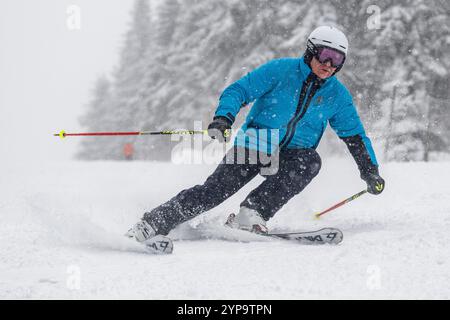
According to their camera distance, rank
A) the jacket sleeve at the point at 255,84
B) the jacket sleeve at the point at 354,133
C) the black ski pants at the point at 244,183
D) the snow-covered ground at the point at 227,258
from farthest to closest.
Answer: the jacket sleeve at the point at 354,133 < the jacket sleeve at the point at 255,84 < the black ski pants at the point at 244,183 < the snow-covered ground at the point at 227,258

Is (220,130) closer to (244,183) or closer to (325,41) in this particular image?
(244,183)

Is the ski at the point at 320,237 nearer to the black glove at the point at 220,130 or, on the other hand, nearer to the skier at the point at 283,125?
the skier at the point at 283,125

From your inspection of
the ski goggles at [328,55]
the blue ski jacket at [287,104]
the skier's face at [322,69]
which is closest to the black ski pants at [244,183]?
A: the blue ski jacket at [287,104]

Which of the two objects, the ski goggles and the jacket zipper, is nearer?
the ski goggles

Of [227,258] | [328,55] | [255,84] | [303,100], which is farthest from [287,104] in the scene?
[227,258]

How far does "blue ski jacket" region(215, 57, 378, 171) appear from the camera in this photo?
4.35 m

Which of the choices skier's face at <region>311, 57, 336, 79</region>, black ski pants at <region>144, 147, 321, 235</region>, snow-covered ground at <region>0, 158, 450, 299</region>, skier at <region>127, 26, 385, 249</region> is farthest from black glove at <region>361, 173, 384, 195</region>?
skier's face at <region>311, 57, 336, 79</region>

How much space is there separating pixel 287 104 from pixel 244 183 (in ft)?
2.51

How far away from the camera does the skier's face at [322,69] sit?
4238 mm

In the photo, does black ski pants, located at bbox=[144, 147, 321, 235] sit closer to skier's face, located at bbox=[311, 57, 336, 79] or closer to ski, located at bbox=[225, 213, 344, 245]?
ski, located at bbox=[225, 213, 344, 245]

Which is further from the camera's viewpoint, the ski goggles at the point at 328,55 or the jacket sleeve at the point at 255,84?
the jacket sleeve at the point at 255,84

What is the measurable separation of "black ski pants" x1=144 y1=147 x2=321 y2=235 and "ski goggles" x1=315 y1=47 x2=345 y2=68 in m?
0.80

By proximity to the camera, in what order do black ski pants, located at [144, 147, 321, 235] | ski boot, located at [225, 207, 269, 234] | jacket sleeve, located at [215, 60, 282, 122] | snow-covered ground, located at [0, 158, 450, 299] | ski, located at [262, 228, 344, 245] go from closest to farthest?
snow-covered ground, located at [0, 158, 450, 299] < ski, located at [262, 228, 344, 245] < black ski pants, located at [144, 147, 321, 235] < ski boot, located at [225, 207, 269, 234] < jacket sleeve, located at [215, 60, 282, 122]

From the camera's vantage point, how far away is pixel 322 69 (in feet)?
14.0
